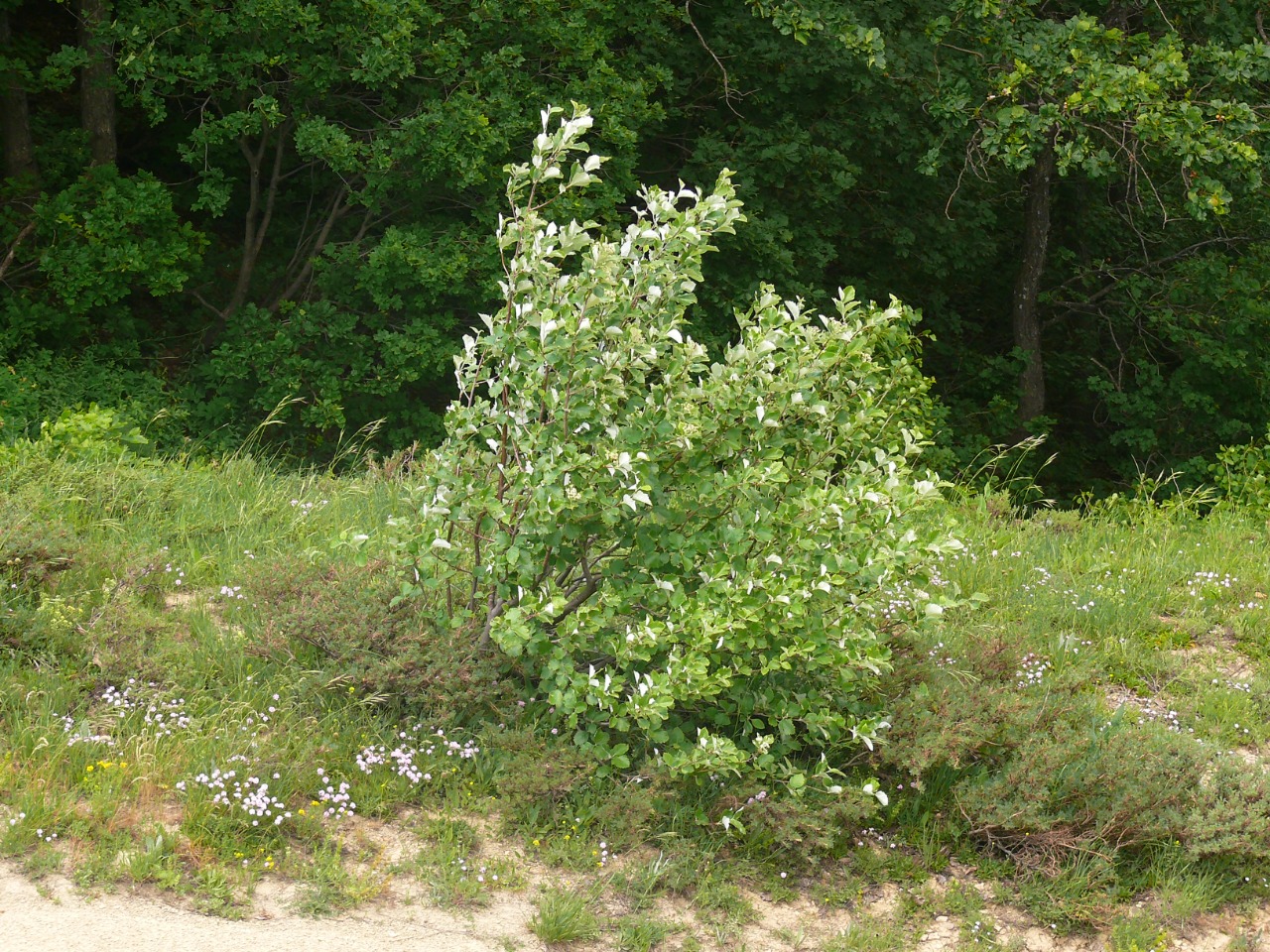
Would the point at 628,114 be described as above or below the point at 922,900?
above

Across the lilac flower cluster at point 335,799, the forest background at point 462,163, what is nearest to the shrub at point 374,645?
the lilac flower cluster at point 335,799

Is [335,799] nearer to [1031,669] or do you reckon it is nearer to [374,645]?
[374,645]

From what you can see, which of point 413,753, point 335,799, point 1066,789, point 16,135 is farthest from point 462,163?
point 1066,789

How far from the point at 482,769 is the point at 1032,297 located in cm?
1116

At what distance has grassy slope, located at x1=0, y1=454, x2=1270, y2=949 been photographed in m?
4.19

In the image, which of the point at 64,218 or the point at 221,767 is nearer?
the point at 221,767

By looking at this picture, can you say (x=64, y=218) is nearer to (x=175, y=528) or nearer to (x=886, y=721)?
(x=175, y=528)

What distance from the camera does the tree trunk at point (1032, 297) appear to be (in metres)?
13.8

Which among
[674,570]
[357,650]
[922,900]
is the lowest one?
[922,900]

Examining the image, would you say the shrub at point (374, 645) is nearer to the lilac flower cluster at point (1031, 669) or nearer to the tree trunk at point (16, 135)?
the lilac flower cluster at point (1031, 669)

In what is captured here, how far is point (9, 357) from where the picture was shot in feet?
33.5

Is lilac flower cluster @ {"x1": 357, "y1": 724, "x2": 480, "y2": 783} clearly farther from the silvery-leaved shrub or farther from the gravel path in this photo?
the gravel path

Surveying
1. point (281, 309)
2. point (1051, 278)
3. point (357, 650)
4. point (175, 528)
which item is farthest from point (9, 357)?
point (1051, 278)

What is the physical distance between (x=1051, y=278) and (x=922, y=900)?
40.3 feet
